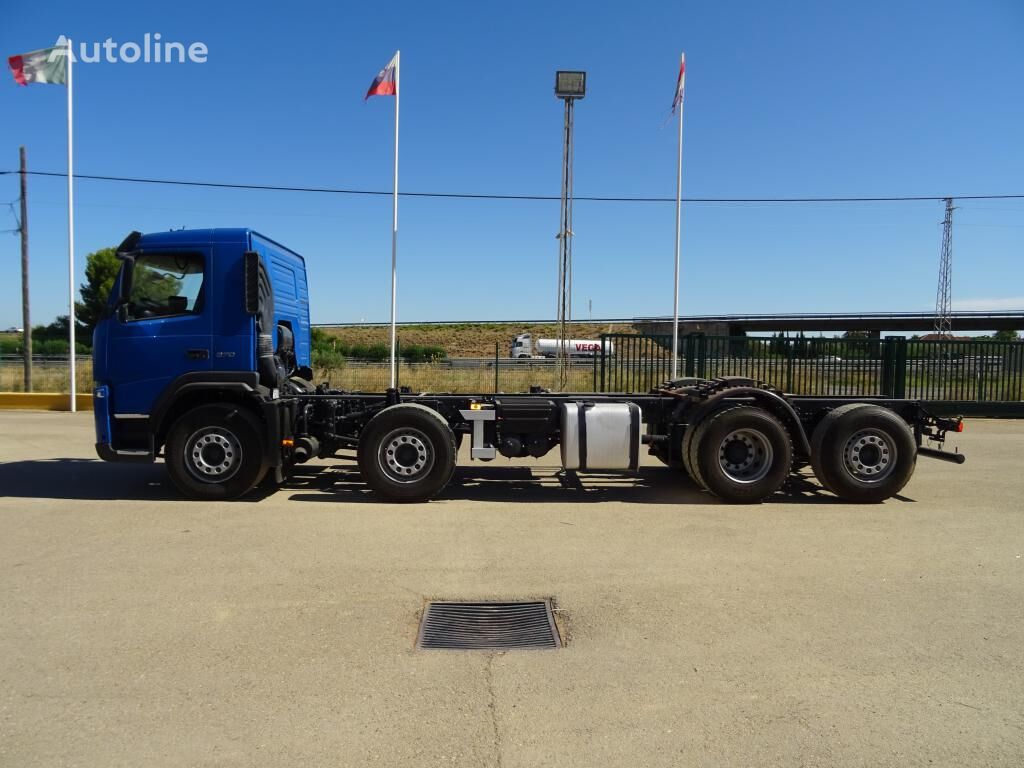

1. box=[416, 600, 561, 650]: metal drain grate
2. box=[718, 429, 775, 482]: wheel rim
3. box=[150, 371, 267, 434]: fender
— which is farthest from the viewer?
box=[718, 429, 775, 482]: wheel rim

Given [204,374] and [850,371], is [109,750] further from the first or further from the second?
[850,371]

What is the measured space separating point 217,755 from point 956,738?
125 inches

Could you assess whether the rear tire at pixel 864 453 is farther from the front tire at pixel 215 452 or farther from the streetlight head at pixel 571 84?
the streetlight head at pixel 571 84

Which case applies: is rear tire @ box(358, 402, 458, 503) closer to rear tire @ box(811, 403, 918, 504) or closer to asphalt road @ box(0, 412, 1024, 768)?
asphalt road @ box(0, 412, 1024, 768)

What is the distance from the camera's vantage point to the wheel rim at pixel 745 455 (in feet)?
25.2

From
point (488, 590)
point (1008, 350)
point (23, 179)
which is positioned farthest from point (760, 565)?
point (23, 179)

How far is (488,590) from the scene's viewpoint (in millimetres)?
4895

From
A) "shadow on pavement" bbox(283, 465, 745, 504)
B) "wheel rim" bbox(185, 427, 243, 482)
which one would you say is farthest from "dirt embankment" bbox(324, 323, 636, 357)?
"wheel rim" bbox(185, 427, 243, 482)

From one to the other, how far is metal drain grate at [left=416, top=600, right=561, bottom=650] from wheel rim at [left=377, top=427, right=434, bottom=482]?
307 cm

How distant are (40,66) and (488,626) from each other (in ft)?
61.6

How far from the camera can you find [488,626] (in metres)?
4.31

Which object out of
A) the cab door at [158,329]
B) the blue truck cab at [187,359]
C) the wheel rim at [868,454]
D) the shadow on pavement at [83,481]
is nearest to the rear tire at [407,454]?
the blue truck cab at [187,359]

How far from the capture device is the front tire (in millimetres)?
7520

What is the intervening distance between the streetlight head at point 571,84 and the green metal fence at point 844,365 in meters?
5.82
